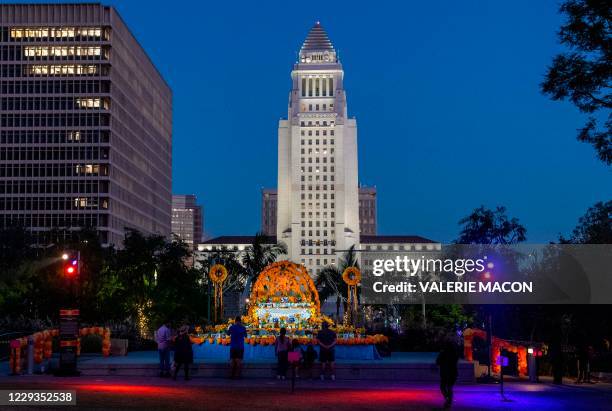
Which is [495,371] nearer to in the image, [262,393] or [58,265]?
[262,393]

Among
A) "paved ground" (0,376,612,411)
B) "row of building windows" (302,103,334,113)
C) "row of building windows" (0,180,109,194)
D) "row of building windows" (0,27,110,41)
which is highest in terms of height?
"row of building windows" (302,103,334,113)

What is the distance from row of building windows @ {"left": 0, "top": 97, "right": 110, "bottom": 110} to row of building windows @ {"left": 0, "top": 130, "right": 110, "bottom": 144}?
342 cm

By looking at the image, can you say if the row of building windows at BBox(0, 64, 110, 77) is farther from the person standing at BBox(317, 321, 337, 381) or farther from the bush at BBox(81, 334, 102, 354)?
the person standing at BBox(317, 321, 337, 381)

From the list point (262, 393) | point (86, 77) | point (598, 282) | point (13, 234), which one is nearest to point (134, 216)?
point (86, 77)

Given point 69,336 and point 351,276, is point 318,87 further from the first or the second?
point 69,336

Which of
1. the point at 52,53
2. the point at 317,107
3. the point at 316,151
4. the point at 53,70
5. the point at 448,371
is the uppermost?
the point at 317,107

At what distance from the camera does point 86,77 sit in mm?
118125

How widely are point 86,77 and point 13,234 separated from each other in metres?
41.4

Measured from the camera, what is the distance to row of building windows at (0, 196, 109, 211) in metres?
116

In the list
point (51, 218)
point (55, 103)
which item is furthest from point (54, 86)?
point (51, 218)

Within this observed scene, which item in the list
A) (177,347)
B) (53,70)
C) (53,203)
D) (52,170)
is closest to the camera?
(177,347)

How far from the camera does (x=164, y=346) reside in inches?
1038

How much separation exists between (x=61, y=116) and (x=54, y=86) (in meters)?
4.38

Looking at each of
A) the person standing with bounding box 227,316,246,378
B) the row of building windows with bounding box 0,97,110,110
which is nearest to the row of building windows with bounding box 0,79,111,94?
the row of building windows with bounding box 0,97,110,110
